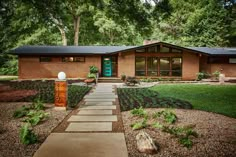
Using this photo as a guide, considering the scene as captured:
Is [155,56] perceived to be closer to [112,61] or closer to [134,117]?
[112,61]

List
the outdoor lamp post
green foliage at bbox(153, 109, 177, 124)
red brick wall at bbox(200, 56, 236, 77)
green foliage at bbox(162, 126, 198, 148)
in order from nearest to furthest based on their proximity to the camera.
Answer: green foliage at bbox(162, 126, 198, 148) < green foliage at bbox(153, 109, 177, 124) < the outdoor lamp post < red brick wall at bbox(200, 56, 236, 77)

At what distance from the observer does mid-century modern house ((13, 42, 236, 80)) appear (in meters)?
25.2

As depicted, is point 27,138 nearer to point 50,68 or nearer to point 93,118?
point 93,118

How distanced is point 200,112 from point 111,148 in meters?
5.28

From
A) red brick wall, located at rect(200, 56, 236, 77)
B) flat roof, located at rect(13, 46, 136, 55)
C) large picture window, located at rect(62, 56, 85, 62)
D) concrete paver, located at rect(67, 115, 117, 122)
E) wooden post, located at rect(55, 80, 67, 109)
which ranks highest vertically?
flat roof, located at rect(13, 46, 136, 55)

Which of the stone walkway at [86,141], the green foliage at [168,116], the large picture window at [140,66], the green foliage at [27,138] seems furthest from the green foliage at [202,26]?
the green foliage at [27,138]

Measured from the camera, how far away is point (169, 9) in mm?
10578

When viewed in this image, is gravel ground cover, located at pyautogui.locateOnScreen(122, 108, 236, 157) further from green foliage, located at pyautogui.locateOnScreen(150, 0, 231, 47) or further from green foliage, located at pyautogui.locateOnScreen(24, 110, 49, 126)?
green foliage, located at pyautogui.locateOnScreen(150, 0, 231, 47)

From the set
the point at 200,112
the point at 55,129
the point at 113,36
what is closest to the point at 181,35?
the point at 113,36

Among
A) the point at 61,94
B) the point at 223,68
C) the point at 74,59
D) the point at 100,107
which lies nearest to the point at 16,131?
the point at 61,94

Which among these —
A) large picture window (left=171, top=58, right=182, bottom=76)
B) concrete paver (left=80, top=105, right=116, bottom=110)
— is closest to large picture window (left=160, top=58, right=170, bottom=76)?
large picture window (left=171, top=58, right=182, bottom=76)

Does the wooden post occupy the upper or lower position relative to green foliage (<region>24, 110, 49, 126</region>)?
upper

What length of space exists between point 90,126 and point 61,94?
3.02 m

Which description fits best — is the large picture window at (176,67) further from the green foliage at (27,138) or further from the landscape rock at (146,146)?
the green foliage at (27,138)
